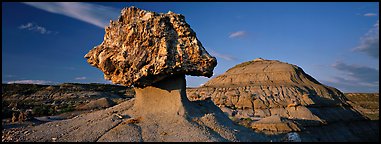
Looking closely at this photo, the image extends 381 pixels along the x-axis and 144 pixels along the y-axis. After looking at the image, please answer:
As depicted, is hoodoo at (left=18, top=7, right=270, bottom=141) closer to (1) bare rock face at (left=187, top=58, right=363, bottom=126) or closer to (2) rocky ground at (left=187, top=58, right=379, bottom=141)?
(2) rocky ground at (left=187, top=58, right=379, bottom=141)

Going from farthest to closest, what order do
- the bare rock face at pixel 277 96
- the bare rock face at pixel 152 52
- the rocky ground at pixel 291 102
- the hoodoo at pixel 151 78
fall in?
the bare rock face at pixel 277 96, the rocky ground at pixel 291 102, the bare rock face at pixel 152 52, the hoodoo at pixel 151 78

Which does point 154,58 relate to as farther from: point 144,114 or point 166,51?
point 144,114

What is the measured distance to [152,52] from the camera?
9.95 meters

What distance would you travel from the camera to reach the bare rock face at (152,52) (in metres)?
9.84

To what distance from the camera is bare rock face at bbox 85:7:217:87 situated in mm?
9836

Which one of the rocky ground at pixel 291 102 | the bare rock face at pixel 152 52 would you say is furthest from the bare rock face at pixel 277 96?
the bare rock face at pixel 152 52

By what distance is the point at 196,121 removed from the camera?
400 inches

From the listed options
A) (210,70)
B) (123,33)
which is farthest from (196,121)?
(123,33)

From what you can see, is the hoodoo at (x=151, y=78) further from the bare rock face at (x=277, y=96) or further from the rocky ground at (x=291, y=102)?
the bare rock face at (x=277, y=96)

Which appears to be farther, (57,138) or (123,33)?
(123,33)

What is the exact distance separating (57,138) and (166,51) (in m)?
4.31

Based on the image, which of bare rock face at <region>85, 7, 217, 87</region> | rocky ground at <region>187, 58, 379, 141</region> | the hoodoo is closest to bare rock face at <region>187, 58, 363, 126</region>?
rocky ground at <region>187, 58, 379, 141</region>

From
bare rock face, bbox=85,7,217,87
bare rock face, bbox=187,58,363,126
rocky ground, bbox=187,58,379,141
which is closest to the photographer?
bare rock face, bbox=85,7,217,87

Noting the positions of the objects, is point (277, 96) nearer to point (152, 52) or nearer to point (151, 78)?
point (151, 78)
